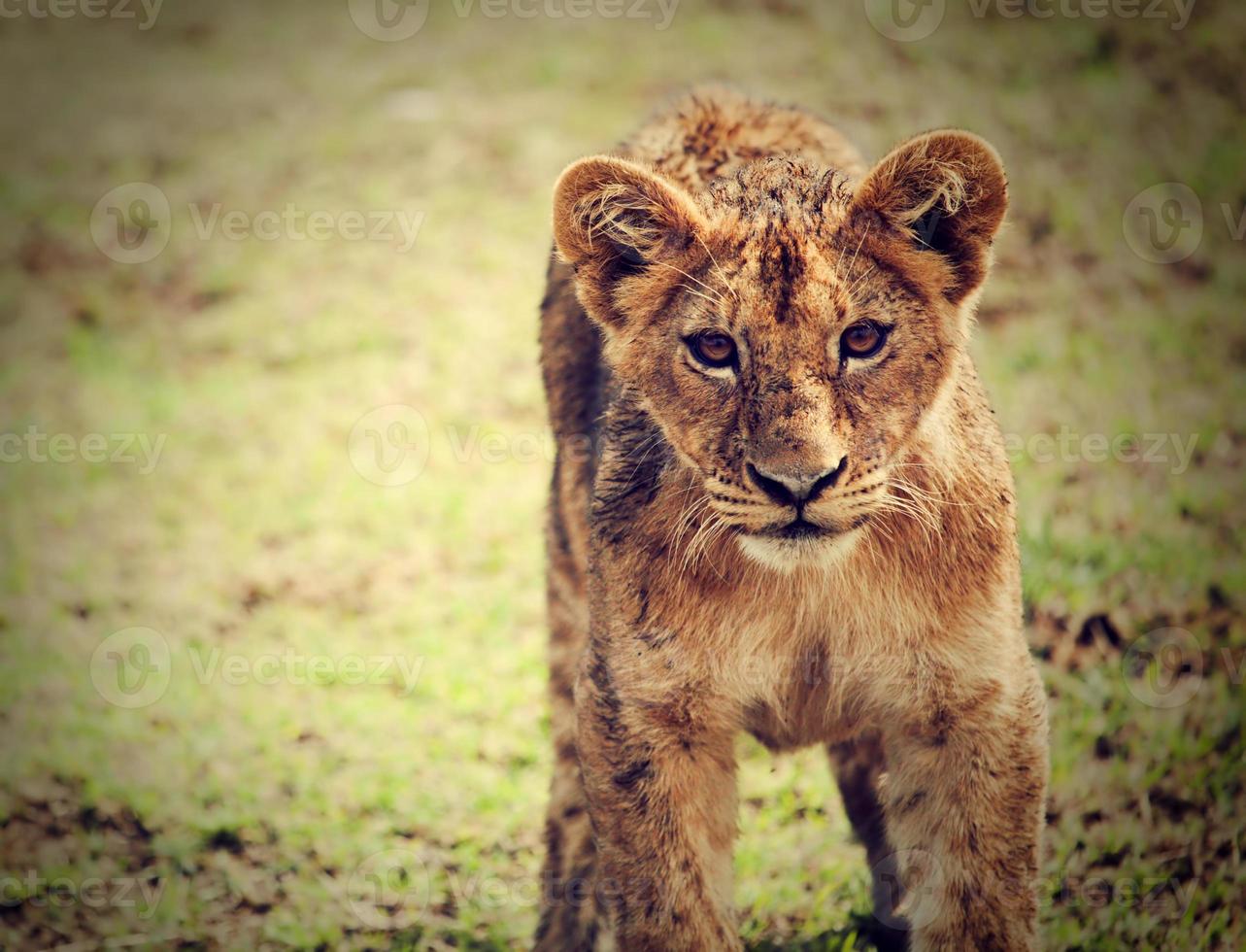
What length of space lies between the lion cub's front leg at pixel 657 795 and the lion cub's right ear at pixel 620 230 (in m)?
0.93

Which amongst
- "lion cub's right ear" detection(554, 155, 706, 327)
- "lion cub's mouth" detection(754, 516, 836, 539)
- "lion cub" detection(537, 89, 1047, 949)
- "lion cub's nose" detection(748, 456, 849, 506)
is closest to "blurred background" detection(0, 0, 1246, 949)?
"lion cub" detection(537, 89, 1047, 949)

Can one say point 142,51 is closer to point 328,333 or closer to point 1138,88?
point 328,333

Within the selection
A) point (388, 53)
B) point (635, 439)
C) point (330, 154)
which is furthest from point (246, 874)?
point (388, 53)

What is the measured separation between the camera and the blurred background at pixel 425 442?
5.18 m

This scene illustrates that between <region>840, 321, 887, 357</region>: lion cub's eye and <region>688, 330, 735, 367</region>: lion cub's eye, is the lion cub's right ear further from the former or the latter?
<region>840, 321, 887, 357</region>: lion cub's eye

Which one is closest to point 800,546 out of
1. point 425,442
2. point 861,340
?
point 861,340

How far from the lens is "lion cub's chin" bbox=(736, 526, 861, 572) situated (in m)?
3.26

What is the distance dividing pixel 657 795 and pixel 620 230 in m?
1.51

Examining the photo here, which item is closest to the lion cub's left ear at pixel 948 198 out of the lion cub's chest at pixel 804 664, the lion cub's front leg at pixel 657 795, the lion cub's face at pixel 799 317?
the lion cub's face at pixel 799 317

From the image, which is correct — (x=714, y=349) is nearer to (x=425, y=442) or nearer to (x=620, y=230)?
(x=620, y=230)

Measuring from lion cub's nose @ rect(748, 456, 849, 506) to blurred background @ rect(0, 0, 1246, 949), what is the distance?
211 cm

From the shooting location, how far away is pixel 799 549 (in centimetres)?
327

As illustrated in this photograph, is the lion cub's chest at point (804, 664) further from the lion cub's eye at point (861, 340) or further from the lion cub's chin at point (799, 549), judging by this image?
the lion cub's eye at point (861, 340)

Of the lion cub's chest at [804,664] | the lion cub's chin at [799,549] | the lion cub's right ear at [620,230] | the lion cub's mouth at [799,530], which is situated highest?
the lion cub's right ear at [620,230]
